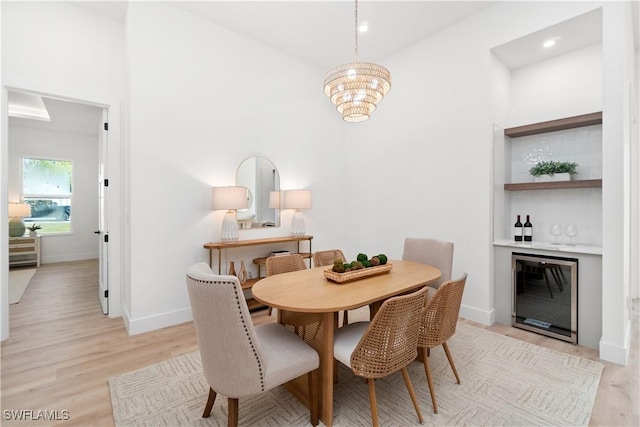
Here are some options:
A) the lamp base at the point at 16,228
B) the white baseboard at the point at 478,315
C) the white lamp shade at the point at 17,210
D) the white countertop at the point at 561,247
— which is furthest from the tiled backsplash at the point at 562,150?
the lamp base at the point at 16,228

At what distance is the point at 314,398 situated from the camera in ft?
5.68

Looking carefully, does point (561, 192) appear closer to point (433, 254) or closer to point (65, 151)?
point (433, 254)

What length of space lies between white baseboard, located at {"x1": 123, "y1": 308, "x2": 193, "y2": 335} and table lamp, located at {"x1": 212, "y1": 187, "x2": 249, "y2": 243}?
3.04 ft

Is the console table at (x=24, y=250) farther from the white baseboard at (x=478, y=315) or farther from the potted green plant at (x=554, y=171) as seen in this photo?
the potted green plant at (x=554, y=171)

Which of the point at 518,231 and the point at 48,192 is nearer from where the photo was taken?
the point at 518,231

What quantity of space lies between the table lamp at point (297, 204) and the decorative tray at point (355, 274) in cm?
187

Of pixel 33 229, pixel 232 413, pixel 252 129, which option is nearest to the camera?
pixel 232 413

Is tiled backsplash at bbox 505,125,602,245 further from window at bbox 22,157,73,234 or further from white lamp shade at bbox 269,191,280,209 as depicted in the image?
window at bbox 22,157,73,234

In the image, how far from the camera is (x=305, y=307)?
1.63 m

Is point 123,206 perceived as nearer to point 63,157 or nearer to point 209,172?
point 209,172

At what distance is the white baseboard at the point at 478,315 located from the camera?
324cm

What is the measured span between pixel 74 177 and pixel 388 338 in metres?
8.56

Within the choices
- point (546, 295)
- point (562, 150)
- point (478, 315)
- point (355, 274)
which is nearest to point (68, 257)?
point (355, 274)

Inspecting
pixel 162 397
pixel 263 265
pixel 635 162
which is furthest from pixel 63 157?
pixel 635 162
